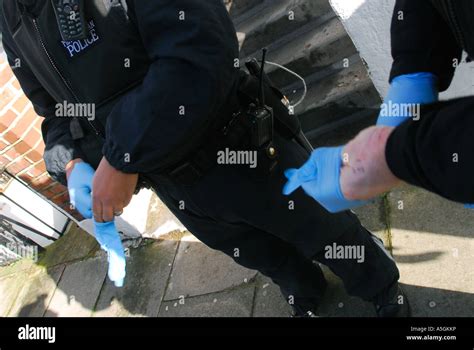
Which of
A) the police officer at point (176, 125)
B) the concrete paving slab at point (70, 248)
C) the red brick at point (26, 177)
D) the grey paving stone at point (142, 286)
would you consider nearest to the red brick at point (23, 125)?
the red brick at point (26, 177)

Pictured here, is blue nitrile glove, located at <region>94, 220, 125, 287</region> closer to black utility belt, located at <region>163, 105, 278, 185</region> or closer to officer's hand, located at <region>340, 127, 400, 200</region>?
black utility belt, located at <region>163, 105, 278, 185</region>

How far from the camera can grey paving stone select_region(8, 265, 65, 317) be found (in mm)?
3629

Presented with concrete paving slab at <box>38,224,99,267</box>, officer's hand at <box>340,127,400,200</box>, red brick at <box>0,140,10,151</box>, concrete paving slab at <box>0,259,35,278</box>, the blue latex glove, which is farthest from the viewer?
concrete paving slab at <box>0,259,35,278</box>

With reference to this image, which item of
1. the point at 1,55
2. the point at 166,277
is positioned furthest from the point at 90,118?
the point at 1,55

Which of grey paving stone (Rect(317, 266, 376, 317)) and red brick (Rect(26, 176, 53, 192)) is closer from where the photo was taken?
grey paving stone (Rect(317, 266, 376, 317))

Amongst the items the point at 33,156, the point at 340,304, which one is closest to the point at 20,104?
the point at 33,156

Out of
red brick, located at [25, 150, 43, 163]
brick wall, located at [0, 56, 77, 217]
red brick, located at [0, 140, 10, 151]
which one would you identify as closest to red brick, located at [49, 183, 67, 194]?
brick wall, located at [0, 56, 77, 217]

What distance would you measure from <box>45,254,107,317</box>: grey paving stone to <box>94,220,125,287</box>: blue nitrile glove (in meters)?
1.66

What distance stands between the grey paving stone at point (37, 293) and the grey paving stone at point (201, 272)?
136 centimetres

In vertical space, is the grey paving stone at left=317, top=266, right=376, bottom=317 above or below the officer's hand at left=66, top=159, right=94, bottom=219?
below

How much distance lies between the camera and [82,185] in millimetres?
1761

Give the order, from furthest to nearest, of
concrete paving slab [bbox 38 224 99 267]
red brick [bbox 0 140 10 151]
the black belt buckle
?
concrete paving slab [bbox 38 224 99 267]
red brick [bbox 0 140 10 151]
the black belt buckle
